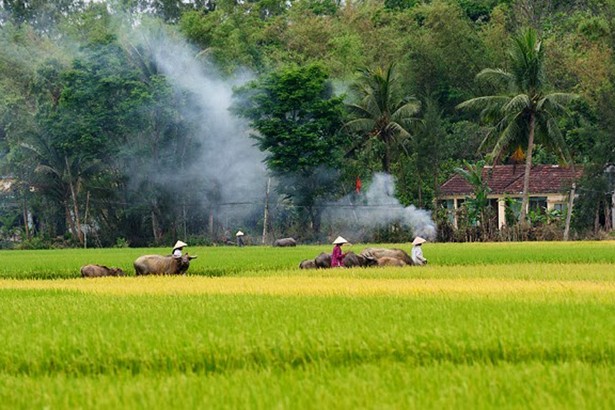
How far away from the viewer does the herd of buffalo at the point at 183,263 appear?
60.9 ft

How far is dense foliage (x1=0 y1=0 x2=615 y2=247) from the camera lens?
35.8 m

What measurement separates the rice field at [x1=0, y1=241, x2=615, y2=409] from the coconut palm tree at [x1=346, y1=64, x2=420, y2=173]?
25.1 meters

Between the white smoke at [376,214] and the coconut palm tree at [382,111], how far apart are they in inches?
74.7

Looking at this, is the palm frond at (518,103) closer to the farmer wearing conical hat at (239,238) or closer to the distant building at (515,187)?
the distant building at (515,187)

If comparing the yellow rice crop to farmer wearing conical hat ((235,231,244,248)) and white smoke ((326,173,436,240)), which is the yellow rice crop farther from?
white smoke ((326,173,436,240))

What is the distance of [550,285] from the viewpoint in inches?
503

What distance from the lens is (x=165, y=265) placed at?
18.7 metres

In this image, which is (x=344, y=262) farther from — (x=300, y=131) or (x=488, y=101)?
(x=300, y=131)

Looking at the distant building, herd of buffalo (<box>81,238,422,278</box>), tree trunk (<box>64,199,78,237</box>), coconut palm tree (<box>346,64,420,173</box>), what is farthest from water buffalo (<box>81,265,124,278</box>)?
the distant building

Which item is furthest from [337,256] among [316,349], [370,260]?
[316,349]

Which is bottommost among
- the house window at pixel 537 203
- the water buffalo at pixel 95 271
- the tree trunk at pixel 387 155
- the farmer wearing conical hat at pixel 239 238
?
the water buffalo at pixel 95 271

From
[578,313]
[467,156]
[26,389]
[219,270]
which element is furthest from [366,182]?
[26,389]

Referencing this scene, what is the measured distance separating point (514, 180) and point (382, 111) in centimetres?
539

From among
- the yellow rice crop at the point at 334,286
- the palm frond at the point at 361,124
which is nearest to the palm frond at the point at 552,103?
the palm frond at the point at 361,124
